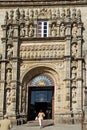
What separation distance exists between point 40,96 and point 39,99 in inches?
8.9

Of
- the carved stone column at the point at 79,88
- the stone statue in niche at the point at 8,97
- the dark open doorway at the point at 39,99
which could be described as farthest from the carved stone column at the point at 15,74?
the carved stone column at the point at 79,88

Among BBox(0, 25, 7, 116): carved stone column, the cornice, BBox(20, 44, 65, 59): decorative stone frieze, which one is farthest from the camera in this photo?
the cornice

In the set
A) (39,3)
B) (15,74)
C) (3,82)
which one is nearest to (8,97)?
(3,82)

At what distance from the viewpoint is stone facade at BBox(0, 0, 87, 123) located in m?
25.8

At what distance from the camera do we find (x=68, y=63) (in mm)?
25969

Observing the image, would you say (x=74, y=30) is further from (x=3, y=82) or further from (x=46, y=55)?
(x=3, y=82)

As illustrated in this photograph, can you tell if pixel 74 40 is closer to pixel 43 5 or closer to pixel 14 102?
pixel 43 5

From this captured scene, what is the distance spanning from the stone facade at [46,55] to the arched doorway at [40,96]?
327 millimetres

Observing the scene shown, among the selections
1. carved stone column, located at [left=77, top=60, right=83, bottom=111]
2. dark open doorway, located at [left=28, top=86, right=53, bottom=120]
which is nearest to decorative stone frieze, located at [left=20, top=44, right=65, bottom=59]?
carved stone column, located at [left=77, top=60, right=83, bottom=111]

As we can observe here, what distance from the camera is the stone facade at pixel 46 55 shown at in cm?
2584

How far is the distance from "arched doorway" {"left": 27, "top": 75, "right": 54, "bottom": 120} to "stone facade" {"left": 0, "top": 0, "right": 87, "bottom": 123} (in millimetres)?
327

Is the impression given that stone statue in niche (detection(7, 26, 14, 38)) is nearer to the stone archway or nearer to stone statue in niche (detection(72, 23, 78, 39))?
the stone archway

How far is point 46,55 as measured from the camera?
26.5 meters

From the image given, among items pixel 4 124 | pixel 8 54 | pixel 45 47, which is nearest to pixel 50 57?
pixel 45 47
